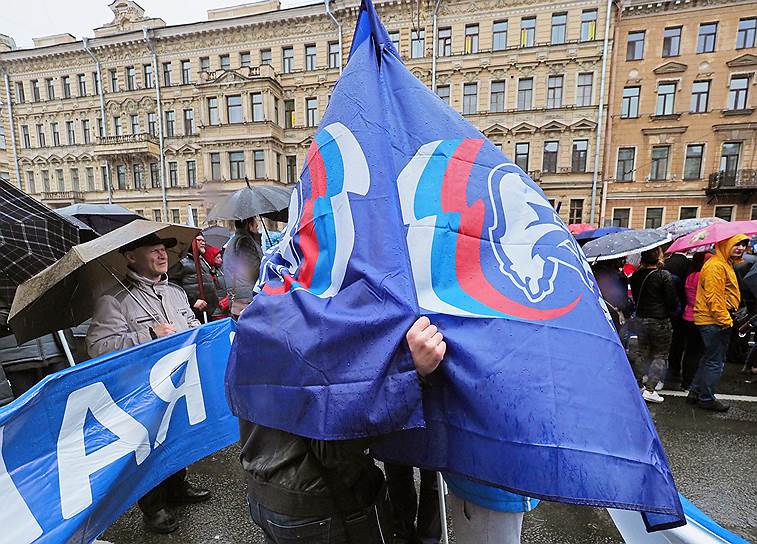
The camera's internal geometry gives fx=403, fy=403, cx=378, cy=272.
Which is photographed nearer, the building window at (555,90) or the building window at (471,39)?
the building window at (555,90)

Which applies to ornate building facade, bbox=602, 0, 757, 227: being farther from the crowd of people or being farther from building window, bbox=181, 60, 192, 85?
building window, bbox=181, 60, 192, 85

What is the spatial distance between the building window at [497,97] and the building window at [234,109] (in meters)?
17.1

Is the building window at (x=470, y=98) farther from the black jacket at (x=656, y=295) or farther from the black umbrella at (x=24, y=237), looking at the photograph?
the black umbrella at (x=24, y=237)

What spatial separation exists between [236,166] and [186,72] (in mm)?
8551

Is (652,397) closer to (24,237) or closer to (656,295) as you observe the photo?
(656,295)

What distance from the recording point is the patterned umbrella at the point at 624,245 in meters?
4.32

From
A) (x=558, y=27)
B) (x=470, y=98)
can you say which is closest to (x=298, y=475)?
(x=470, y=98)

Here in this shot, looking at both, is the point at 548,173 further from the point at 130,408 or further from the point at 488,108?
the point at 130,408

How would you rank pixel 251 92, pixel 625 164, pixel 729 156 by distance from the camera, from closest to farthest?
pixel 729 156, pixel 625 164, pixel 251 92

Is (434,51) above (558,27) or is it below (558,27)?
below

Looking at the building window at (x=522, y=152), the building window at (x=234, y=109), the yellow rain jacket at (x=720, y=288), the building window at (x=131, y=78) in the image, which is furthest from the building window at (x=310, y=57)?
the yellow rain jacket at (x=720, y=288)

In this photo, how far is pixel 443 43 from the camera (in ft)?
84.3

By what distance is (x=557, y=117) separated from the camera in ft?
79.7

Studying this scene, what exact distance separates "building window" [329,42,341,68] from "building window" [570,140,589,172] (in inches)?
636
